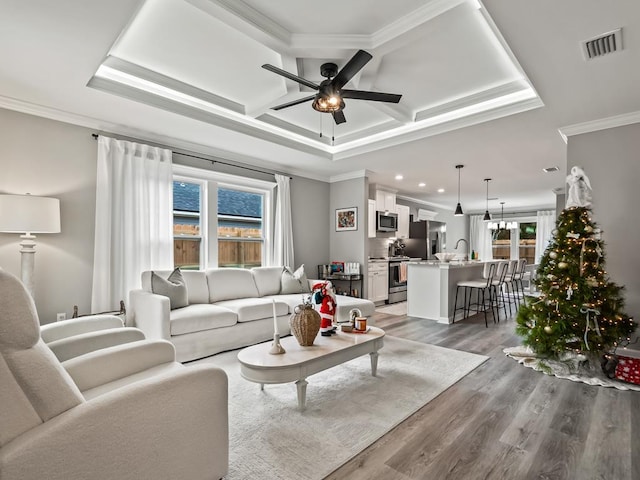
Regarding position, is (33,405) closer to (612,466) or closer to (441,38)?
(612,466)

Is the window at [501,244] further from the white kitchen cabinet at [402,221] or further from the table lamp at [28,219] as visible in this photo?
the table lamp at [28,219]

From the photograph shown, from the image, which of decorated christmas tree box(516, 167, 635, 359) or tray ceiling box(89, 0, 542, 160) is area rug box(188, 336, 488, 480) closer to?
decorated christmas tree box(516, 167, 635, 359)

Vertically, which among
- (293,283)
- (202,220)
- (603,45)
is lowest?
(293,283)

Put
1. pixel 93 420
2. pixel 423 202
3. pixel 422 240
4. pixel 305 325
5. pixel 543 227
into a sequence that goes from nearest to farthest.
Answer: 1. pixel 93 420
2. pixel 305 325
3. pixel 422 240
4. pixel 423 202
5. pixel 543 227

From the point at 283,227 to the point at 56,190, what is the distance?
306 cm

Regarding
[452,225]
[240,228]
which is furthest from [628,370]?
[452,225]

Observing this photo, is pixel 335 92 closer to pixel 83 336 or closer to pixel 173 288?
pixel 83 336

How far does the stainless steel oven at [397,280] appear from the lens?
727 centimetres

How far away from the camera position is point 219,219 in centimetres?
508

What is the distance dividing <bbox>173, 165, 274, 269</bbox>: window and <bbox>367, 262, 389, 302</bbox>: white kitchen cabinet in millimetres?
2196

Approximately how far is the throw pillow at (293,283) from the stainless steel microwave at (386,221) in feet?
9.17

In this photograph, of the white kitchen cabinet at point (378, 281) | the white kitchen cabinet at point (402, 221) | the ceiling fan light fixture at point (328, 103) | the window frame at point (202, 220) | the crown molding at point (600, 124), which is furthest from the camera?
the white kitchen cabinet at point (402, 221)

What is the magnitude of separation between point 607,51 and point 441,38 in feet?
3.78

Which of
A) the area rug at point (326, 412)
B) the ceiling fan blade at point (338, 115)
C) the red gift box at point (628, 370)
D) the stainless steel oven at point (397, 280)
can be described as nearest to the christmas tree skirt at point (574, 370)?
the red gift box at point (628, 370)
